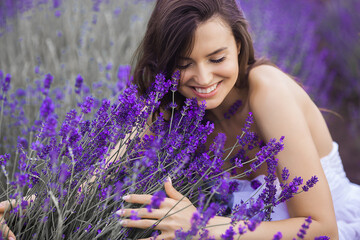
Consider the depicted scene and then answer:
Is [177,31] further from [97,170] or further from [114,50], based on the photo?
[114,50]

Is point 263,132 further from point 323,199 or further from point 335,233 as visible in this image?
point 335,233

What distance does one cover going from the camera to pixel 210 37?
160cm

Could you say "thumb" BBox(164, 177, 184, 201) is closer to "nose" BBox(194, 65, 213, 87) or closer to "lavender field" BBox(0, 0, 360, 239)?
"lavender field" BBox(0, 0, 360, 239)

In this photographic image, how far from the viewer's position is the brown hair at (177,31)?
159cm

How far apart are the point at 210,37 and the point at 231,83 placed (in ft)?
0.74

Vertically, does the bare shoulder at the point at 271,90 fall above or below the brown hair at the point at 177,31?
below

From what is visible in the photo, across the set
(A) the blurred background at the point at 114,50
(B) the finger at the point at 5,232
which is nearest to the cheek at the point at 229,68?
(A) the blurred background at the point at 114,50

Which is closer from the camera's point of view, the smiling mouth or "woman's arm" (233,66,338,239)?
"woman's arm" (233,66,338,239)

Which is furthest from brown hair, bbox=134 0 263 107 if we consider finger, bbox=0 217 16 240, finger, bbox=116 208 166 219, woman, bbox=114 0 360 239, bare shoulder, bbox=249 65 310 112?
finger, bbox=0 217 16 240

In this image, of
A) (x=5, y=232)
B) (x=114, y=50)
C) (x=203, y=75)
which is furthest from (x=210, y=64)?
(x=114, y=50)

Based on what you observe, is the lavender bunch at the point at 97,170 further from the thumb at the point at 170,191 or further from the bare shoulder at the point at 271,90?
the bare shoulder at the point at 271,90

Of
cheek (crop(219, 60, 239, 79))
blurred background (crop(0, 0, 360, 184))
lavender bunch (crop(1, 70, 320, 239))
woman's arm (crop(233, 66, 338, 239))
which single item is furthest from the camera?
blurred background (crop(0, 0, 360, 184))

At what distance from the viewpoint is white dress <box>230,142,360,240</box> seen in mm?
1899

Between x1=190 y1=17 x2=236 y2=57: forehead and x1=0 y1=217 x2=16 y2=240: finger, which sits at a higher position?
x1=190 y1=17 x2=236 y2=57: forehead
